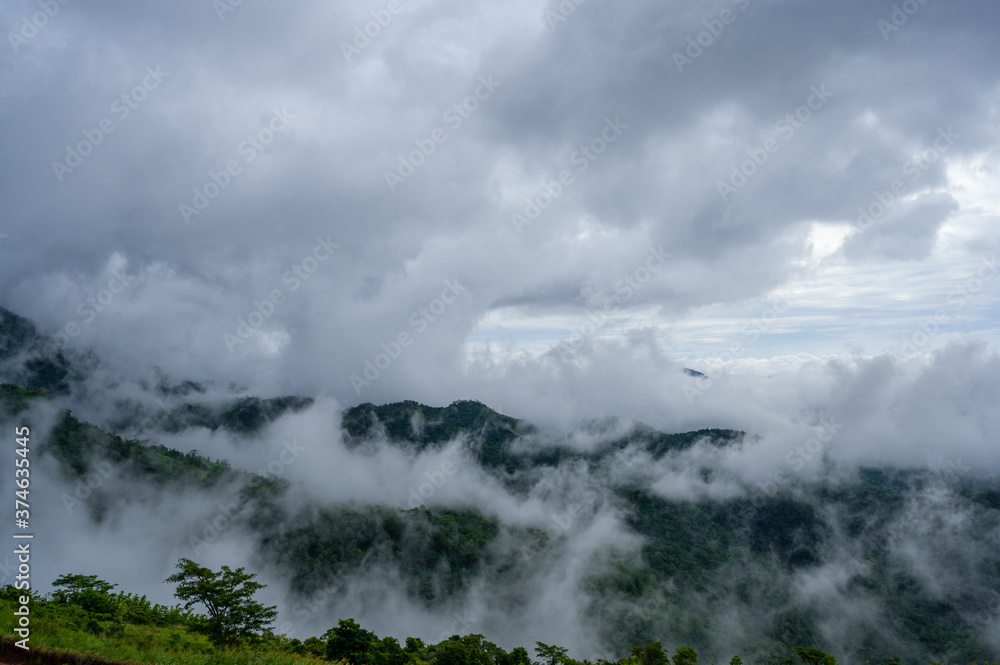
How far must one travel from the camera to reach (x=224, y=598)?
42.2m

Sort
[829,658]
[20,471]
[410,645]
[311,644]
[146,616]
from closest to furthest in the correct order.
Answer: [20,471]
[146,616]
[311,644]
[410,645]
[829,658]

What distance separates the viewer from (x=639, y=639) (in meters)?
196

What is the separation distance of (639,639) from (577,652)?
87.2 feet

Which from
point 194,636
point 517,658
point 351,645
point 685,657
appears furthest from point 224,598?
point 685,657

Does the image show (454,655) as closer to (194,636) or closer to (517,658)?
(517,658)

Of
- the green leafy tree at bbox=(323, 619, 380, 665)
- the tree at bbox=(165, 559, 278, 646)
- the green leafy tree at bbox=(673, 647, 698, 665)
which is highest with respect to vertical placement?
the tree at bbox=(165, 559, 278, 646)

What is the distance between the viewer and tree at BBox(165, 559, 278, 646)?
41688mm

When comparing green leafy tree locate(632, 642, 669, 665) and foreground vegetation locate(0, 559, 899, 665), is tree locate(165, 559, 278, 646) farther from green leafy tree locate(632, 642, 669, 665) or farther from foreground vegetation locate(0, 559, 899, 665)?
green leafy tree locate(632, 642, 669, 665)

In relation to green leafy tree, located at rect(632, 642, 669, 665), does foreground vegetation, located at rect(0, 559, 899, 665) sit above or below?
above

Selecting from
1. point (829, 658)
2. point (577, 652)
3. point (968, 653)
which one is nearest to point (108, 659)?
point (829, 658)

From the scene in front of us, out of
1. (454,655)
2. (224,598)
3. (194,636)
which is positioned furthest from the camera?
(454,655)

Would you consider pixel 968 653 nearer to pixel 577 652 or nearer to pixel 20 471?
pixel 577 652

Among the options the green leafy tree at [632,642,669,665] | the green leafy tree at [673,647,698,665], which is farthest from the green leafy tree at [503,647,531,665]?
the green leafy tree at [673,647,698,665]

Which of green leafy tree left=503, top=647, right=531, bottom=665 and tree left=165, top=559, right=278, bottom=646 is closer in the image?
tree left=165, top=559, right=278, bottom=646
